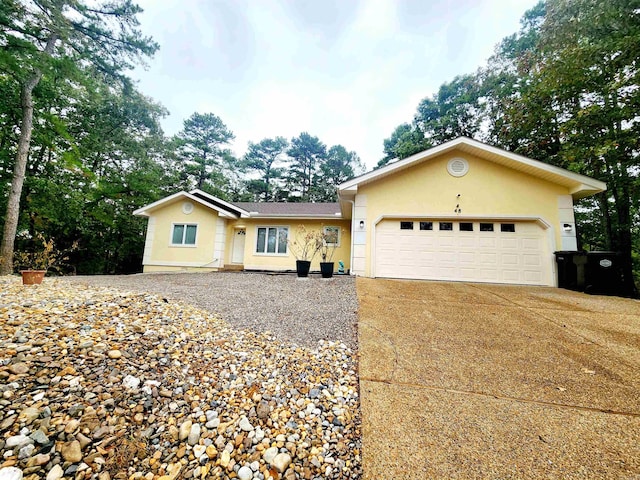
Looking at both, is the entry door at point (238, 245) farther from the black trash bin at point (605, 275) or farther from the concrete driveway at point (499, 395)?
the black trash bin at point (605, 275)

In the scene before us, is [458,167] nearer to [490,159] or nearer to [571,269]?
[490,159]

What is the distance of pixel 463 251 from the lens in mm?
7254

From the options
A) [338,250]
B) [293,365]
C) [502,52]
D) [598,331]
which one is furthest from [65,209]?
[502,52]

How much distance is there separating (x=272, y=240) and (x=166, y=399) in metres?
9.55

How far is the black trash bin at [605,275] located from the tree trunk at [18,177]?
1703cm

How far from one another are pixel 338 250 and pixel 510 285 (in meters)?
6.00

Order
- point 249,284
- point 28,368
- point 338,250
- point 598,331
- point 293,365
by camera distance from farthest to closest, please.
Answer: point 338,250
point 249,284
point 598,331
point 293,365
point 28,368

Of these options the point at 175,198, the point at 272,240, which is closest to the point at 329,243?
the point at 272,240

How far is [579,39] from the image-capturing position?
7.60m

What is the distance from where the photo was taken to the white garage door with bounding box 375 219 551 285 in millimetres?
6973

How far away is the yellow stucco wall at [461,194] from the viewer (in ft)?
23.3

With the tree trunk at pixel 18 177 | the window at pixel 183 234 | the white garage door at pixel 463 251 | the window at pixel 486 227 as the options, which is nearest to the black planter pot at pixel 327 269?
the white garage door at pixel 463 251

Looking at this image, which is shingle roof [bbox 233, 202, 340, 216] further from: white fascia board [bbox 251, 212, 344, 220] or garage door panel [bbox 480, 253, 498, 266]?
garage door panel [bbox 480, 253, 498, 266]

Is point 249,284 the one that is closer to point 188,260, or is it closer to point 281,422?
point 281,422
